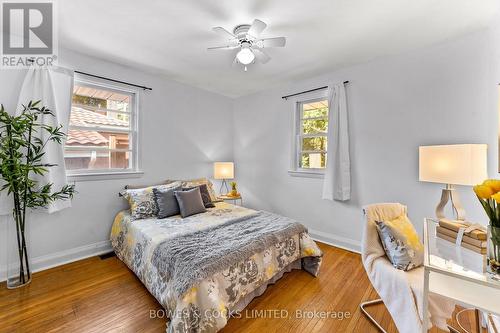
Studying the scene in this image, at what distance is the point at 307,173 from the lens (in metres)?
3.37

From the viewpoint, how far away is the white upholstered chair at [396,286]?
51.0 inches

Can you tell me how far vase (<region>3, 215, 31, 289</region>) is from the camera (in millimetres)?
2066

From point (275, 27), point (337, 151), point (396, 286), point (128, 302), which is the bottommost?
point (128, 302)

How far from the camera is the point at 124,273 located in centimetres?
232

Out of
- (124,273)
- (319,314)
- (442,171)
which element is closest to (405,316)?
(319,314)

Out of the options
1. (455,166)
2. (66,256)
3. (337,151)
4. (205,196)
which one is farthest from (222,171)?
(455,166)

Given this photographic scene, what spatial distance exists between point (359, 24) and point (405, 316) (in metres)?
2.40

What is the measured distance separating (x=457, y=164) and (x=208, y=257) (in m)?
2.04

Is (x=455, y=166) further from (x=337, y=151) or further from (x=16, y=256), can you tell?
(x=16, y=256)

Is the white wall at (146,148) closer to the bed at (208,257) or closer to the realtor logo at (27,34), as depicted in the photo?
the realtor logo at (27,34)

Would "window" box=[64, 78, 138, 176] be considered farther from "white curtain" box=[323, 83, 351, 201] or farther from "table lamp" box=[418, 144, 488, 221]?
"table lamp" box=[418, 144, 488, 221]

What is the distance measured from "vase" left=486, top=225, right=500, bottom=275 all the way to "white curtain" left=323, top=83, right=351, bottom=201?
1888mm

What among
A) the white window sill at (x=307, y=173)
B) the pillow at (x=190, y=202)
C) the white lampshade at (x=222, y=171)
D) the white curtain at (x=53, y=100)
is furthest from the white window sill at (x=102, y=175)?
the white window sill at (x=307, y=173)

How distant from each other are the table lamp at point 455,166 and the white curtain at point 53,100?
3.71 m
